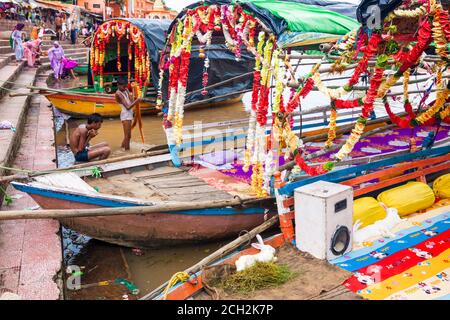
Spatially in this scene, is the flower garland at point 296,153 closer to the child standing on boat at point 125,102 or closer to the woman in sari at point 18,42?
the child standing on boat at point 125,102

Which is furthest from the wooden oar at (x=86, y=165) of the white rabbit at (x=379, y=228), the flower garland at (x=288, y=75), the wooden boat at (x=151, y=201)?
the white rabbit at (x=379, y=228)

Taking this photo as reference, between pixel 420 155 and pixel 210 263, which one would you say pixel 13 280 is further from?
pixel 420 155

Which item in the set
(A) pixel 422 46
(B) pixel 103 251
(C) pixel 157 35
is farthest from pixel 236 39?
(C) pixel 157 35

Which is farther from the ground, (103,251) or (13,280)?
(13,280)

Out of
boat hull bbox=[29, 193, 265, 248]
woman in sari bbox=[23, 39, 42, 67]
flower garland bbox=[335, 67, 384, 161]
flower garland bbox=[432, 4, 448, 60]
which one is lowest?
boat hull bbox=[29, 193, 265, 248]

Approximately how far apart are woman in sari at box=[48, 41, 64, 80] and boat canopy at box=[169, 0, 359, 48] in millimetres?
12714

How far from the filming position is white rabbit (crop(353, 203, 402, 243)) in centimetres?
422

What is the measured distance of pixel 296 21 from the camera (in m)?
4.66

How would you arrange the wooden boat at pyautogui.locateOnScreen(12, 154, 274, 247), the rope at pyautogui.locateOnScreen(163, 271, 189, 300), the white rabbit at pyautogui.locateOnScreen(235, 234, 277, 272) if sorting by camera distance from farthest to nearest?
the wooden boat at pyautogui.locateOnScreen(12, 154, 274, 247) < the white rabbit at pyautogui.locateOnScreen(235, 234, 277, 272) < the rope at pyautogui.locateOnScreen(163, 271, 189, 300)

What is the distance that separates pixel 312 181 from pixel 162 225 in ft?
Answer: 5.76

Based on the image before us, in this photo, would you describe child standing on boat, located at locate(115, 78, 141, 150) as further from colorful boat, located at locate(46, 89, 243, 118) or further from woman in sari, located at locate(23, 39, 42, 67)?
woman in sari, located at locate(23, 39, 42, 67)

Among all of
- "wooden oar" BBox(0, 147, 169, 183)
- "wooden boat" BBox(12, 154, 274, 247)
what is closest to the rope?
"wooden boat" BBox(12, 154, 274, 247)

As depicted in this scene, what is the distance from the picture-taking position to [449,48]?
3213 millimetres
